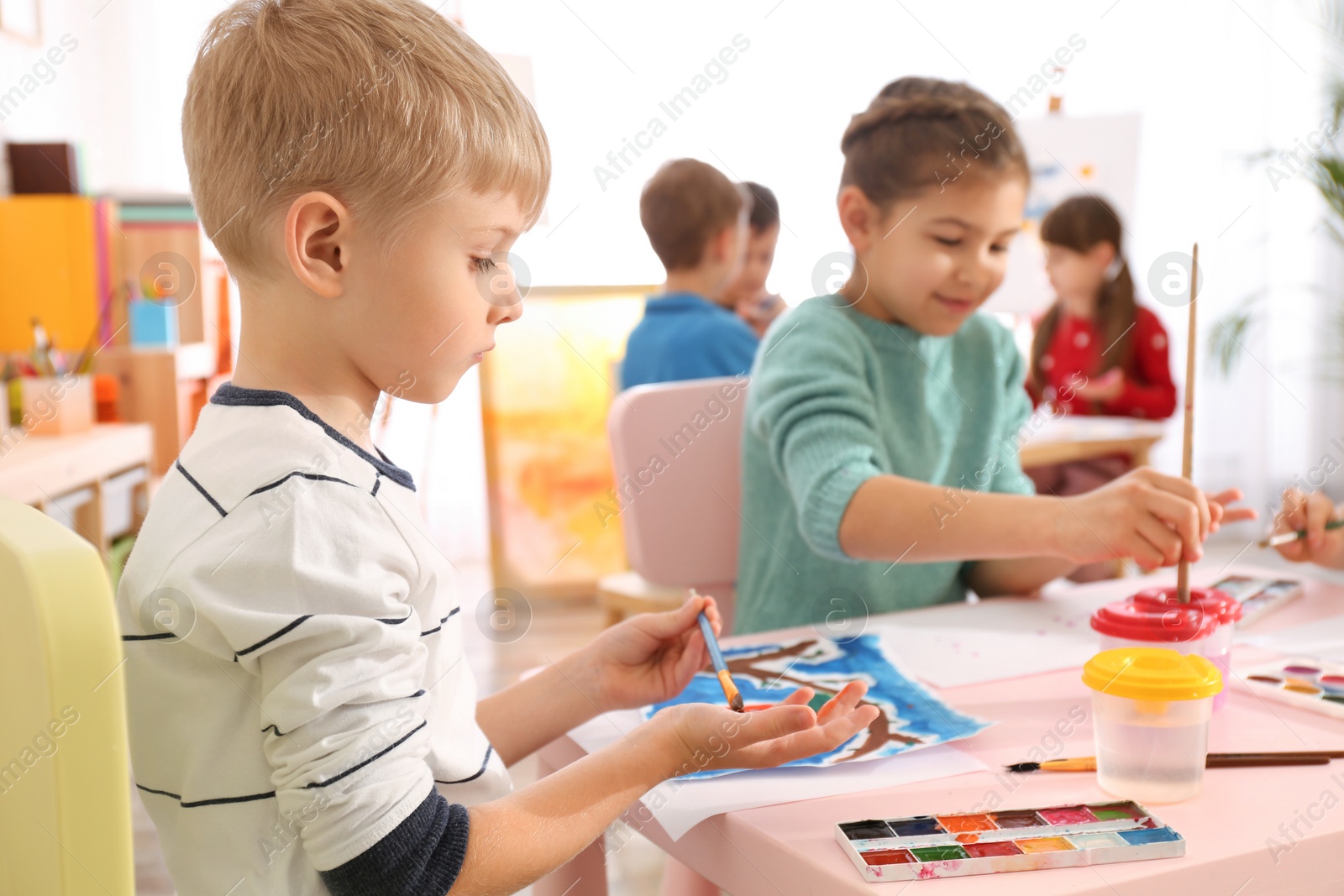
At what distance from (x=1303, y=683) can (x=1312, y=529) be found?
30cm

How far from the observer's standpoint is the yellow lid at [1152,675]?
589mm

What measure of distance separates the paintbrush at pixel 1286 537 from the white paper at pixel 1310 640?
3.0 inches

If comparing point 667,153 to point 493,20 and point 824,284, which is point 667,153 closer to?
point 493,20

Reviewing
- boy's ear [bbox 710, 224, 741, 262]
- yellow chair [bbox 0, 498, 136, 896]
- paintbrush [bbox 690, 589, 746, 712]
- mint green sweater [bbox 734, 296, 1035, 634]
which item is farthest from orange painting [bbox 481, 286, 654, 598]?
yellow chair [bbox 0, 498, 136, 896]

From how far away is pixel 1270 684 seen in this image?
785 mm

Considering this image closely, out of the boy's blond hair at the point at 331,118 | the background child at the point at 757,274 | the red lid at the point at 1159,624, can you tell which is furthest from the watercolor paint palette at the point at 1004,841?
the background child at the point at 757,274

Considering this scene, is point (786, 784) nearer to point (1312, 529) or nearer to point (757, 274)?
point (1312, 529)

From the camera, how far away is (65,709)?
1.40 ft

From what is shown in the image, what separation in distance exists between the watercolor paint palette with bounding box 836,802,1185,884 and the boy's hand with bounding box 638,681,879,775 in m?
0.05

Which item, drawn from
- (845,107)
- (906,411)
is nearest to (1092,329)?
(845,107)

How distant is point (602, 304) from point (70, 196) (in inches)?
55.4

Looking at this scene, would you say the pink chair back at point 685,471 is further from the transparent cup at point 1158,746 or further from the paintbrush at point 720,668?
the transparent cup at point 1158,746

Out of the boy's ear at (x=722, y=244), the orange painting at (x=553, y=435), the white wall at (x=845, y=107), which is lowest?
the orange painting at (x=553, y=435)

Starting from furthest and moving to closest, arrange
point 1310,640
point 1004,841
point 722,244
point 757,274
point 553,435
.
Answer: point 553,435, point 757,274, point 722,244, point 1310,640, point 1004,841
